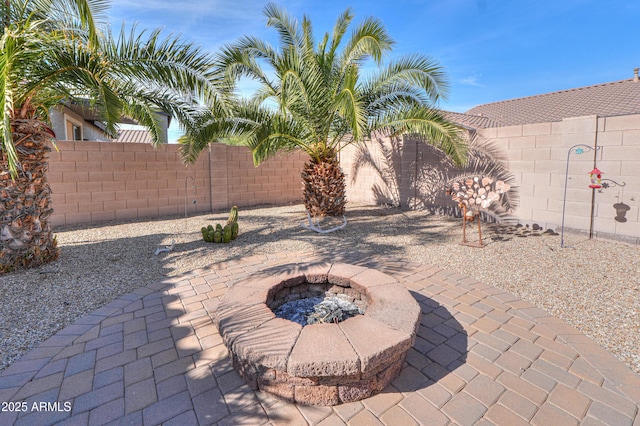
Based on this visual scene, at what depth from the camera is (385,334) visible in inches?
92.7

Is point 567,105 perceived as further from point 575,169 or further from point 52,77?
point 52,77

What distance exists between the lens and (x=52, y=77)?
436 centimetres

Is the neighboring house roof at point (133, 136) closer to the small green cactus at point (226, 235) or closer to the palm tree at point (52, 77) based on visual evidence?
the palm tree at point (52, 77)

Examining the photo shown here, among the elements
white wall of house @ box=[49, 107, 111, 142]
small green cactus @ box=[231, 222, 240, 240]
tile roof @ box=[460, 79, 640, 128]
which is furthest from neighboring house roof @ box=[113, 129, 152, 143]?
tile roof @ box=[460, 79, 640, 128]

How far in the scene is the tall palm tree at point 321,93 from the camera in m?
6.77

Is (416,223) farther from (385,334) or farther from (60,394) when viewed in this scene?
(60,394)

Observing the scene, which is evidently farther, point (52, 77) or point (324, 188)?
point (324, 188)

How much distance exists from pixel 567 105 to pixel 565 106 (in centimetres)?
11

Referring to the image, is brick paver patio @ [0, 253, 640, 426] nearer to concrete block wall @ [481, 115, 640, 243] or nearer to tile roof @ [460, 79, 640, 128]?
concrete block wall @ [481, 115, 640, 243]

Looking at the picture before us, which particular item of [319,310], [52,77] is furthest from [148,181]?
[319,310]

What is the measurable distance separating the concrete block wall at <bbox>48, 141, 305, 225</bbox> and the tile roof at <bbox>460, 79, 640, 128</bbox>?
9.77 m

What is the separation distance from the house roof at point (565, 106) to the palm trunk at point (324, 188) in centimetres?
861

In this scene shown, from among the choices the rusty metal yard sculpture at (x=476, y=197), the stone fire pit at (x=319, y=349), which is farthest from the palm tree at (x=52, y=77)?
the rusty metal yard sculpture at (x=476, y=197)

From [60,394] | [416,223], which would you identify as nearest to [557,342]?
[60,394]
